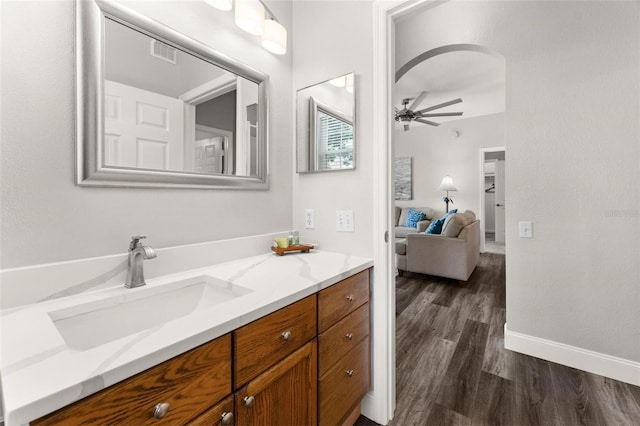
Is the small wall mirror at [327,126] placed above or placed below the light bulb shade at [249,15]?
below

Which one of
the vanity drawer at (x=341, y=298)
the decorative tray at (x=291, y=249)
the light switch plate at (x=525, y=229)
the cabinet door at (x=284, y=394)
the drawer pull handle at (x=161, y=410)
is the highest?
the light switch plate at (x=525, y=229)

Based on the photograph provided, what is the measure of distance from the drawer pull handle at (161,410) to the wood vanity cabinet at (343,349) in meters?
0.58

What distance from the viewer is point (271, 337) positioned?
885 millimetres

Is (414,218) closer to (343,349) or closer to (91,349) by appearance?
(343,349)

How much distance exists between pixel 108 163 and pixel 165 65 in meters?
0.48

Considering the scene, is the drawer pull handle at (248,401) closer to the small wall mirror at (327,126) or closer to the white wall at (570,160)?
the small wall mirror at (327,126)

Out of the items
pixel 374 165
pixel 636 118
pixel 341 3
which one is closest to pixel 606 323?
pixel 636 118

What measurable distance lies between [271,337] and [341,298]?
41cm

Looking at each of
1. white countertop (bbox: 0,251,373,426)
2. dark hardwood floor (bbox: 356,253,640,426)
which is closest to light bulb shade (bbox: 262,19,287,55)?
white countertop (bbox: 0,251,373,426)

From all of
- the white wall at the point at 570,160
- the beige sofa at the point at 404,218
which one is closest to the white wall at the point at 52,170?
the white wall at the point at 570,160

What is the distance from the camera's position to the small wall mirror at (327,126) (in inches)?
59.9

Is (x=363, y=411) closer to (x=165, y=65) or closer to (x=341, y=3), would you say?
(x=165, y=65)

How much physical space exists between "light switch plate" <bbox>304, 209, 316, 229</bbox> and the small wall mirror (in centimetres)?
25

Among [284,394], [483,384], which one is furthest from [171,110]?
[483,384]
